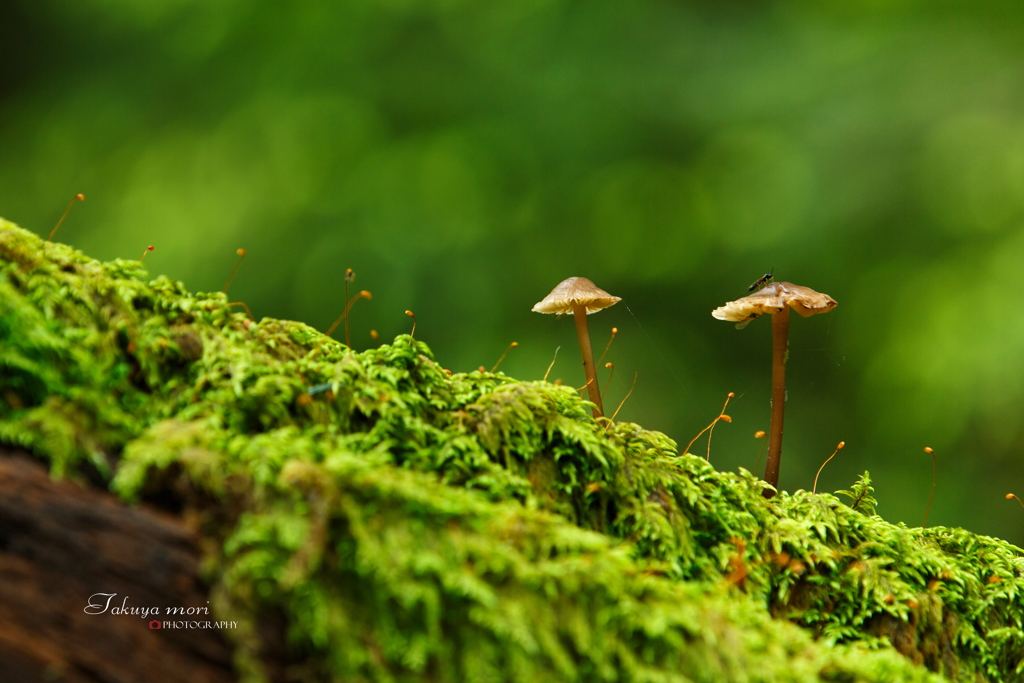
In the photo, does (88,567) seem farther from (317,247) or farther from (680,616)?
(317,247)

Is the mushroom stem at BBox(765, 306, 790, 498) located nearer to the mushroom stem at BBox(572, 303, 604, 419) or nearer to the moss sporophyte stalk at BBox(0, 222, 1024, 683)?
the moss sporophyte stalk at BBox(0, 222, 1024, 683)

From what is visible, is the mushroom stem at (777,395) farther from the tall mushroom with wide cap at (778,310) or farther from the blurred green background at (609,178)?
the blurred green background at (609,178)

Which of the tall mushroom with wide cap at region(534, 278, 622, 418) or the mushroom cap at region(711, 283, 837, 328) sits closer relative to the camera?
the mushroom cap at region(711, 283, 837, 328)

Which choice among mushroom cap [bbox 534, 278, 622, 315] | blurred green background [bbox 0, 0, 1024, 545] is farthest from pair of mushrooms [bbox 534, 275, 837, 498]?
blurred green background [bbox 0, 0, 1024, 545]

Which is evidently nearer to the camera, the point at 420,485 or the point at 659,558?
the point at 420,485

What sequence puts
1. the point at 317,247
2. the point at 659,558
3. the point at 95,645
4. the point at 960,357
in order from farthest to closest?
the point at 317,247 < the point at 960,357 < the point at 659,558 < the point at 95,645

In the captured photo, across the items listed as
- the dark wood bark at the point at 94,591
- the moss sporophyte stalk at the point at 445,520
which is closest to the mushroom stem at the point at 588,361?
the moss sporophyte stalk at the point at 445,520

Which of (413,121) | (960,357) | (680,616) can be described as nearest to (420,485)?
(680,616)
